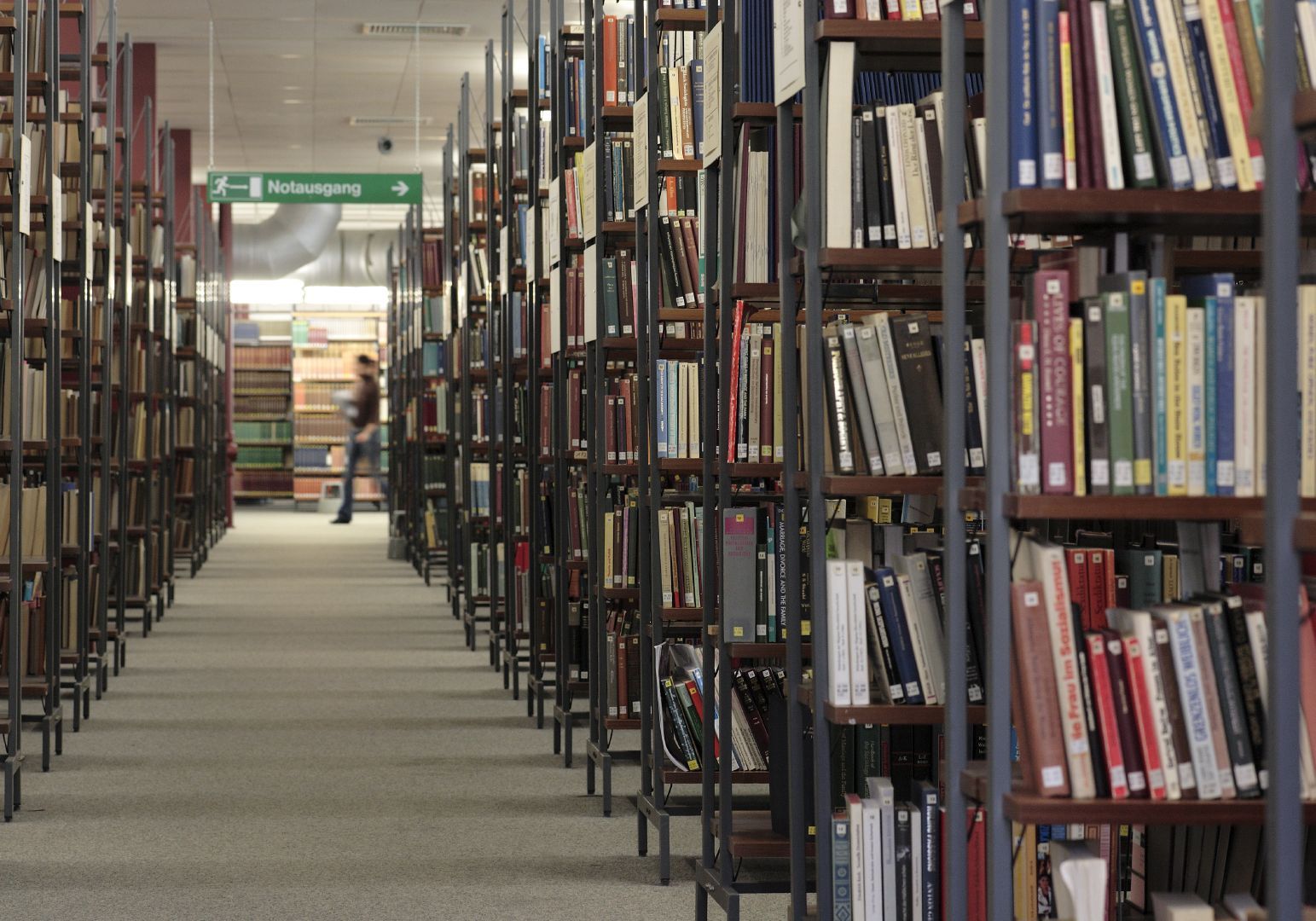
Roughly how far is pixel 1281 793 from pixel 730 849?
176 cm

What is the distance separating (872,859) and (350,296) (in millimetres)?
19989

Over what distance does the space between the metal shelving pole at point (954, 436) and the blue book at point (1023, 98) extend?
150mm

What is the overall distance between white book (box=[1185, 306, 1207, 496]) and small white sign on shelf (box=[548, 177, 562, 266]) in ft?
10.9

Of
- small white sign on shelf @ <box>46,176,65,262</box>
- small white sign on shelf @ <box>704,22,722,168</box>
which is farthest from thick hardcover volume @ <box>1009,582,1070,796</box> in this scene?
small white sign on shelf @ <box>46,176,65,262</box>

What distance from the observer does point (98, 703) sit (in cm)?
635

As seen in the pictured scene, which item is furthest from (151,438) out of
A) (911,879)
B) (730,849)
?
(911,879)

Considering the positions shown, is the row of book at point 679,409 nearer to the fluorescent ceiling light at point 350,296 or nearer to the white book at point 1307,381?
the white book at point 1307,381

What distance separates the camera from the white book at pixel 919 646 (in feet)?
8.52

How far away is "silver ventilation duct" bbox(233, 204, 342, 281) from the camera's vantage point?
18797 mm

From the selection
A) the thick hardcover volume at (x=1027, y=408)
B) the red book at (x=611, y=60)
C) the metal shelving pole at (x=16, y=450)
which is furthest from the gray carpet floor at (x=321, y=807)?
the red book at (x=611, y=60)

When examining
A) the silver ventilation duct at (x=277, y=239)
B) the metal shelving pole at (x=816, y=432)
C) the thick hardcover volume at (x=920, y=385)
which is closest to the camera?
the thick hardcover volume at (x=920, y=385)

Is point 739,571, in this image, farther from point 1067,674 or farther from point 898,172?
point 1067,674

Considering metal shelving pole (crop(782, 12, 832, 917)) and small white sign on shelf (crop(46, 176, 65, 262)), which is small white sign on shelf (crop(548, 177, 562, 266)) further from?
metal shelving pole (crop(782, 12, 832, 917))

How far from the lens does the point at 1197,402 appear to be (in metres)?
1.98
